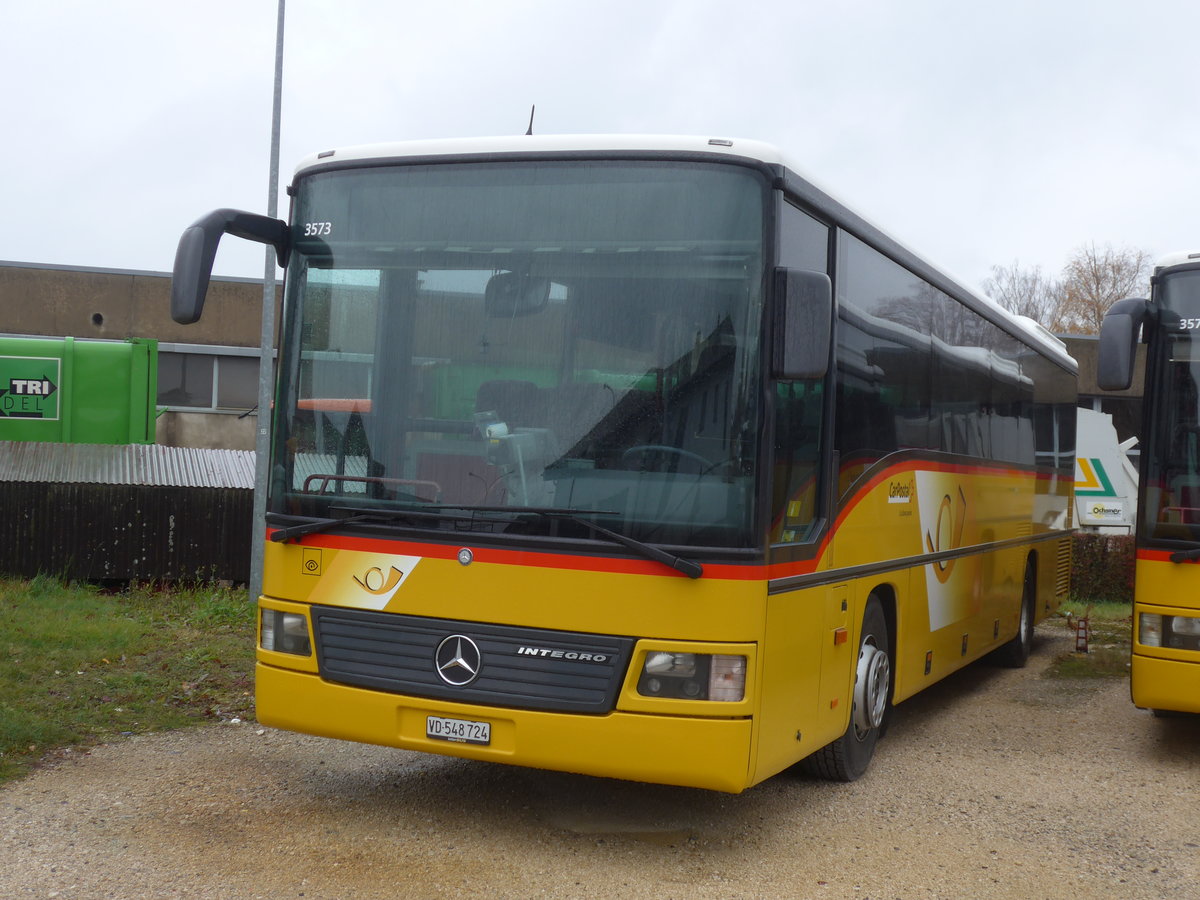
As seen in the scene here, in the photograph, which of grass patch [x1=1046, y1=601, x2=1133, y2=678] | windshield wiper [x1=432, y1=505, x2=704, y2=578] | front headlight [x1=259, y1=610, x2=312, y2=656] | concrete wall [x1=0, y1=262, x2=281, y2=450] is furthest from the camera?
concrete wall [x1=0, y1=262, x2=281, y2=450]

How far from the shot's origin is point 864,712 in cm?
672

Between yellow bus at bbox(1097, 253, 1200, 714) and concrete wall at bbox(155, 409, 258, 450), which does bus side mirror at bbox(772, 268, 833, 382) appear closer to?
yellow bus at bbox(1097, 253, 1200, 714)

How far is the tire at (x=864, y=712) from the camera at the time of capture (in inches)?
259

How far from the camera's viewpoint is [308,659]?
5578mm

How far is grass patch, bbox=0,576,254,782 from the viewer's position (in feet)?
24.5

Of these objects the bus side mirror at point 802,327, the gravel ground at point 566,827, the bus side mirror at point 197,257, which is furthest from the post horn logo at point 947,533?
the bus side mirror at point 197,257

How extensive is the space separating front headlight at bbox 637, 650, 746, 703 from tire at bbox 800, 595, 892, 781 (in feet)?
5.42

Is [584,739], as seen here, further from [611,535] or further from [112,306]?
[112,306]

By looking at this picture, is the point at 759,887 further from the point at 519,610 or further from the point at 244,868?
the point at 244,868

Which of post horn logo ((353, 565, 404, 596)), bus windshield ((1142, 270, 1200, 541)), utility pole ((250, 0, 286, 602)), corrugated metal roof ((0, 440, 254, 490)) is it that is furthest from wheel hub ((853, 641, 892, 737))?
corrugated metal roof ((0, 440, 254, 490))

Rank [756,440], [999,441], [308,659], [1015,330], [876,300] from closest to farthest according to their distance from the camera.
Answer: [756,440] → [308,659] → [876,300] → [999,441] → [1015,330]

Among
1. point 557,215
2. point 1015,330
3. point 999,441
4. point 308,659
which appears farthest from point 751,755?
point 1015,330

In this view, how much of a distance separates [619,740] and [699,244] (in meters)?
1.99

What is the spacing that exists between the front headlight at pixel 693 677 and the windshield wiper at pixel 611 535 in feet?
1.15
